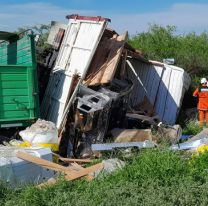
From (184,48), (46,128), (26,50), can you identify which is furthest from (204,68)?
(46,128)

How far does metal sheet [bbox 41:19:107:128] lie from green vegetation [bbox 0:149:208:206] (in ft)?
14.1

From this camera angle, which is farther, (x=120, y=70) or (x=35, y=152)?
(x=120, y=70)

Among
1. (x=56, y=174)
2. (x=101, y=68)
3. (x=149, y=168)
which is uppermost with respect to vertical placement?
(x=101, y=68)

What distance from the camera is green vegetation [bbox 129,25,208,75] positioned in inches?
650

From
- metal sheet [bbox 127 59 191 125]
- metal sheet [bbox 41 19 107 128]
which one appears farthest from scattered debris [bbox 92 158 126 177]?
metal sheet [bbox 127 59 191 125]

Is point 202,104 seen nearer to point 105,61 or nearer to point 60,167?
point 105,61

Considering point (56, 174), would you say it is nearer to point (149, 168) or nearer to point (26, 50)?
point (149, 168)

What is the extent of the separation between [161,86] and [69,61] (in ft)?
9.35

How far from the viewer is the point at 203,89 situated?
13758 mm

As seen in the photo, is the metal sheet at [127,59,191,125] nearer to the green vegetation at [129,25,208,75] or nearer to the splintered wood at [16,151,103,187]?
the green vegetation at [129,25,208,75]

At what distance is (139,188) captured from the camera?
6.03 m

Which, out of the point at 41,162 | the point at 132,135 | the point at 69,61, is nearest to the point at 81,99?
the point at 132,135

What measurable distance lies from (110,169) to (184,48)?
1262cm

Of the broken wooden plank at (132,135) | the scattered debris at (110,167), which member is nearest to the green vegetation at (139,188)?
the scattered debris at (110,167)
